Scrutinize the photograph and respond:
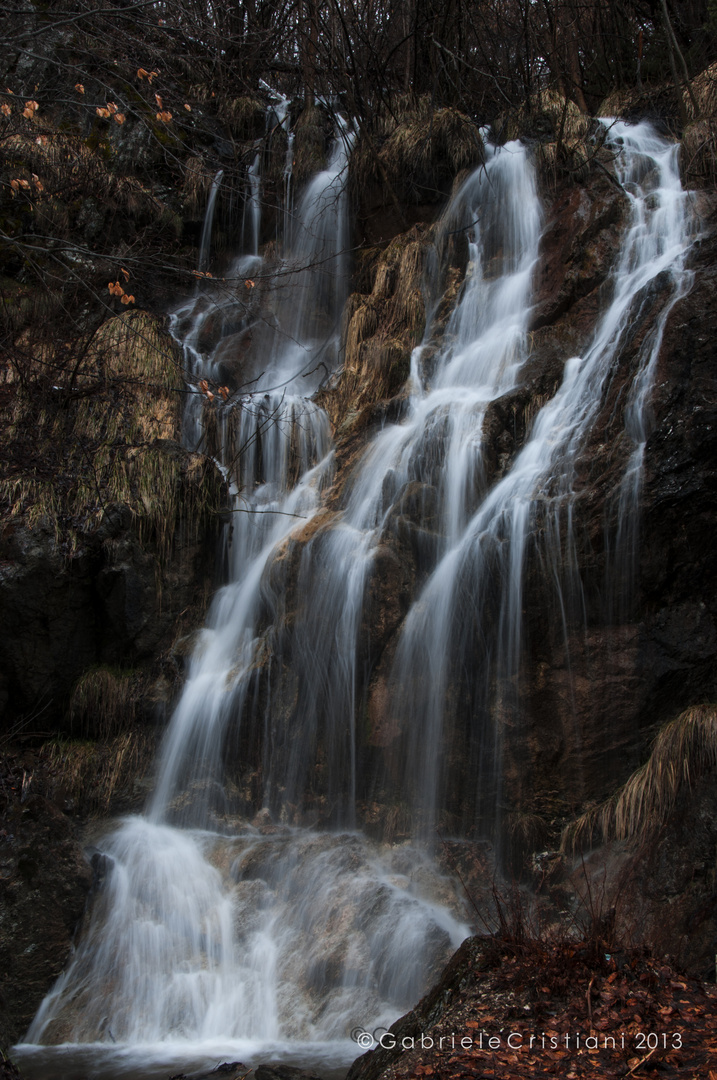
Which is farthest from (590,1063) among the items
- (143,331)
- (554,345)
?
(143,331)

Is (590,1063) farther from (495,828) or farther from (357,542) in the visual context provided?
(357,542)

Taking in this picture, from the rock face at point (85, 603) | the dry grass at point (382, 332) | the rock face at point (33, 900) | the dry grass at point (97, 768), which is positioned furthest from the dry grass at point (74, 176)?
the rock face at point (33, 900)

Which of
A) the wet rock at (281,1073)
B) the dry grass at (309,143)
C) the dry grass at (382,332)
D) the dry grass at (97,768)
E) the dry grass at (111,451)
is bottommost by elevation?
the wet rock at (281,1073)

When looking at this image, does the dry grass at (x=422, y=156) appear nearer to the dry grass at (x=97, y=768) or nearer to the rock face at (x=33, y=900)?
the dry grass at (x=97, y=768)

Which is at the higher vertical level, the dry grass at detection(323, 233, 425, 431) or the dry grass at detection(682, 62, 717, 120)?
the dry grass at detection(682, 62, 717, 120)

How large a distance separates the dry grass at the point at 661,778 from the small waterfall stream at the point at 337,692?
0.95 metres

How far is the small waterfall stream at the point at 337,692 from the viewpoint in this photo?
4895 millimetres

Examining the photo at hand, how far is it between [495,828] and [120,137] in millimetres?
12814

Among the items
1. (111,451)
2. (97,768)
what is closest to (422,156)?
(111,451)

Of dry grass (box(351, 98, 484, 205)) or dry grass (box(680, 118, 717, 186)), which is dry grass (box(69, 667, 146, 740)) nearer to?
dry grass (box(351, 98, 484, 205))

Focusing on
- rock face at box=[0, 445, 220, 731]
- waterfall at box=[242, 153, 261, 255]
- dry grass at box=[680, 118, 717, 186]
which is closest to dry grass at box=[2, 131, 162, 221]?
waterfall at box=[242, 153, 261, 255]

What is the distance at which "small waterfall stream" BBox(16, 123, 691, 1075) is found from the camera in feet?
16.1

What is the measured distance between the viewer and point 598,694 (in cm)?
542

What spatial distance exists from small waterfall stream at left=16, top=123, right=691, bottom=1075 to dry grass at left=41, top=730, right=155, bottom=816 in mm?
315
